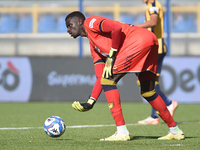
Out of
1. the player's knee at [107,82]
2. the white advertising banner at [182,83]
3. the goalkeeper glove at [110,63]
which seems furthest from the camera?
the white advertising banner at [182,83]

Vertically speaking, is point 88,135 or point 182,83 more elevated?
point 88,135

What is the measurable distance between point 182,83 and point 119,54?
6487 millimetres

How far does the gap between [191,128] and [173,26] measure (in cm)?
658

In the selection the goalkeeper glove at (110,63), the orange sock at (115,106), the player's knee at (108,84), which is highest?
the goalkeeper glove at (110,63)

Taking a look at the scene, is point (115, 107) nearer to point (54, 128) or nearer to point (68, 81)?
point (54, 128)

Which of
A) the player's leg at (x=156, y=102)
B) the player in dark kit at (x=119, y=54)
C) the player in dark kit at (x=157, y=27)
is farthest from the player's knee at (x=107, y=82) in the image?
the player in dark kit at (x=157, y=27)

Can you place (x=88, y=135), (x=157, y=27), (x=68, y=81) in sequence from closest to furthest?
(x=88, y=135)
(x=157, y=27)
(x=68, y=81)

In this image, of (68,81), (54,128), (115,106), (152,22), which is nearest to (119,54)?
(115,106)

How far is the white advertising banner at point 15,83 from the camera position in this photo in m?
10.5

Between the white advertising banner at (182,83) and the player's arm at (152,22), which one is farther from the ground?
the player's arm at (152,22)

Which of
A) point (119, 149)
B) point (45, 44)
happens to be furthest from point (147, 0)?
point (45, 44)

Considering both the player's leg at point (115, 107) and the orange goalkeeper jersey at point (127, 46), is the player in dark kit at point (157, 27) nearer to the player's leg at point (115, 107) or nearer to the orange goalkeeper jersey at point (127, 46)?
the orange goalkeeper jersey at point (127, 46)

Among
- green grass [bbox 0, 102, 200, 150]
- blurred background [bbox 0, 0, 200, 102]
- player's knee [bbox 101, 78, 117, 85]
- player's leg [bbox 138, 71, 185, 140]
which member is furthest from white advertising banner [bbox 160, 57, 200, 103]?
player's knee [bbox 101, 78, 117, 85]

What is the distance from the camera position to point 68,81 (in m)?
10.6
